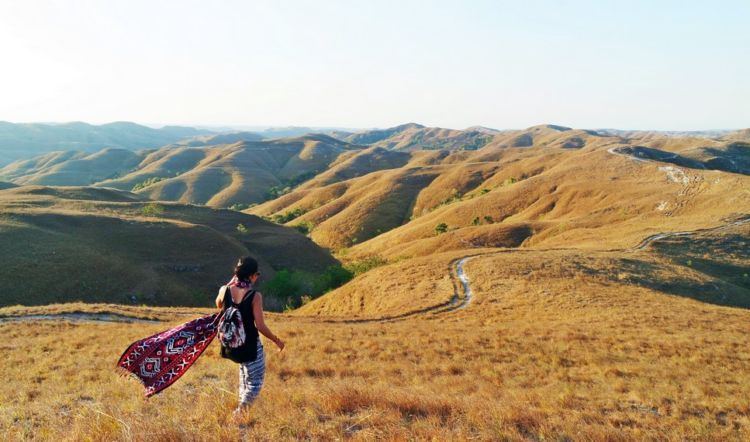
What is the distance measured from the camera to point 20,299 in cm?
3744

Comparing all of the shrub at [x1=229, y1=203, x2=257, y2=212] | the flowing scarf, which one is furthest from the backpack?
the shrub at [x1=229, y1=203, x2=257, y2=212]

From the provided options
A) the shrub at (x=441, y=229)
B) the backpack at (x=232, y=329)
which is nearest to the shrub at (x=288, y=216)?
the shrub at (x=441, y=229)

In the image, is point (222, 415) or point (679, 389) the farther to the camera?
point (679, 389)

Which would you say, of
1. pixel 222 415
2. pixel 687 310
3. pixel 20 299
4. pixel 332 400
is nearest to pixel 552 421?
pixel 332 400

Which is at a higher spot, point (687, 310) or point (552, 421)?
point (552, 421)

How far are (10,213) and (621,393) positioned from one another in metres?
68.1

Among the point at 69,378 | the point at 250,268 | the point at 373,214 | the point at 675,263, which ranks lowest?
the point at 373,214

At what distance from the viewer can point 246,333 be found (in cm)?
684

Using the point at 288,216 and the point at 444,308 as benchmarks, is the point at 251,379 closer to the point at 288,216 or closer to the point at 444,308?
the point at 444,308

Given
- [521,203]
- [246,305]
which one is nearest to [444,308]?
[246,305]

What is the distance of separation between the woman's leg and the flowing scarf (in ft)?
2.69

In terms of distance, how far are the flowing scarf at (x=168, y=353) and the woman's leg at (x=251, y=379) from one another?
82cm

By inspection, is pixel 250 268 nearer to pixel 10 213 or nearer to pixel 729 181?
pixel 10 213

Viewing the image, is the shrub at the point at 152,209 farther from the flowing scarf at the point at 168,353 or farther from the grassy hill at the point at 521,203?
the flowing scarf at the point at 168,353
